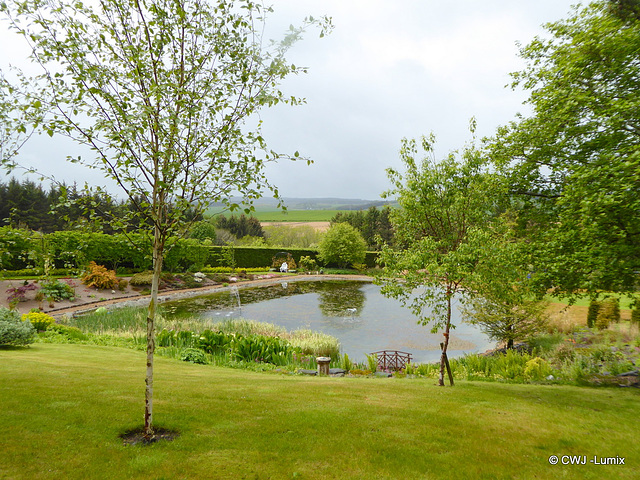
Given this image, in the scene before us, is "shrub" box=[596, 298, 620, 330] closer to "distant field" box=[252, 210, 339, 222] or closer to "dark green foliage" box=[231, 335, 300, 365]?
"dark green foliage" box=[231, 335, 300, 365]

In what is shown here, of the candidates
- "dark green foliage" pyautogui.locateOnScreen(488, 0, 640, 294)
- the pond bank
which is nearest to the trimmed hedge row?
the pond bank

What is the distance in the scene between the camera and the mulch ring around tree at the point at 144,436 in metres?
4.12

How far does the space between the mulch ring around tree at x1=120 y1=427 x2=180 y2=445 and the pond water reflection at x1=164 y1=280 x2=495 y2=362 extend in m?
8.69

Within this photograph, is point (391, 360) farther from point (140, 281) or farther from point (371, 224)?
point (371, 224)

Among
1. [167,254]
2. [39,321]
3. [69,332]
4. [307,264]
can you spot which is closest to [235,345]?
[69,332]

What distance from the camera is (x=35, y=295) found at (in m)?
17.5

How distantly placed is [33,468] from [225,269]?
102 ft

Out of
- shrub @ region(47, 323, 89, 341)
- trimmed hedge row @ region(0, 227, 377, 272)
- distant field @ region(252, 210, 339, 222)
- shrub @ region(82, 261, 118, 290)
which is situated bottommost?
shrub @ region(47, 323, 89, 341)

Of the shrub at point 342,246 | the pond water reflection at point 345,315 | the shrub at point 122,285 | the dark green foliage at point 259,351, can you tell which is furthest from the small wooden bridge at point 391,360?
the shrub at point 342,246

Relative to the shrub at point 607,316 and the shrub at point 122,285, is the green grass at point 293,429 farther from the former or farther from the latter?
the shrub at point 122,285

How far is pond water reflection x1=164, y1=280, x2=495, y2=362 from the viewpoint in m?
14.2

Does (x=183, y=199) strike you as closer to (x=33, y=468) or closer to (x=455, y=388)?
(x=33, y=468)

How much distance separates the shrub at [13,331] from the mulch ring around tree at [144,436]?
710 cm

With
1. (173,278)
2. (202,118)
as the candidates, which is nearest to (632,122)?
(202,118)
